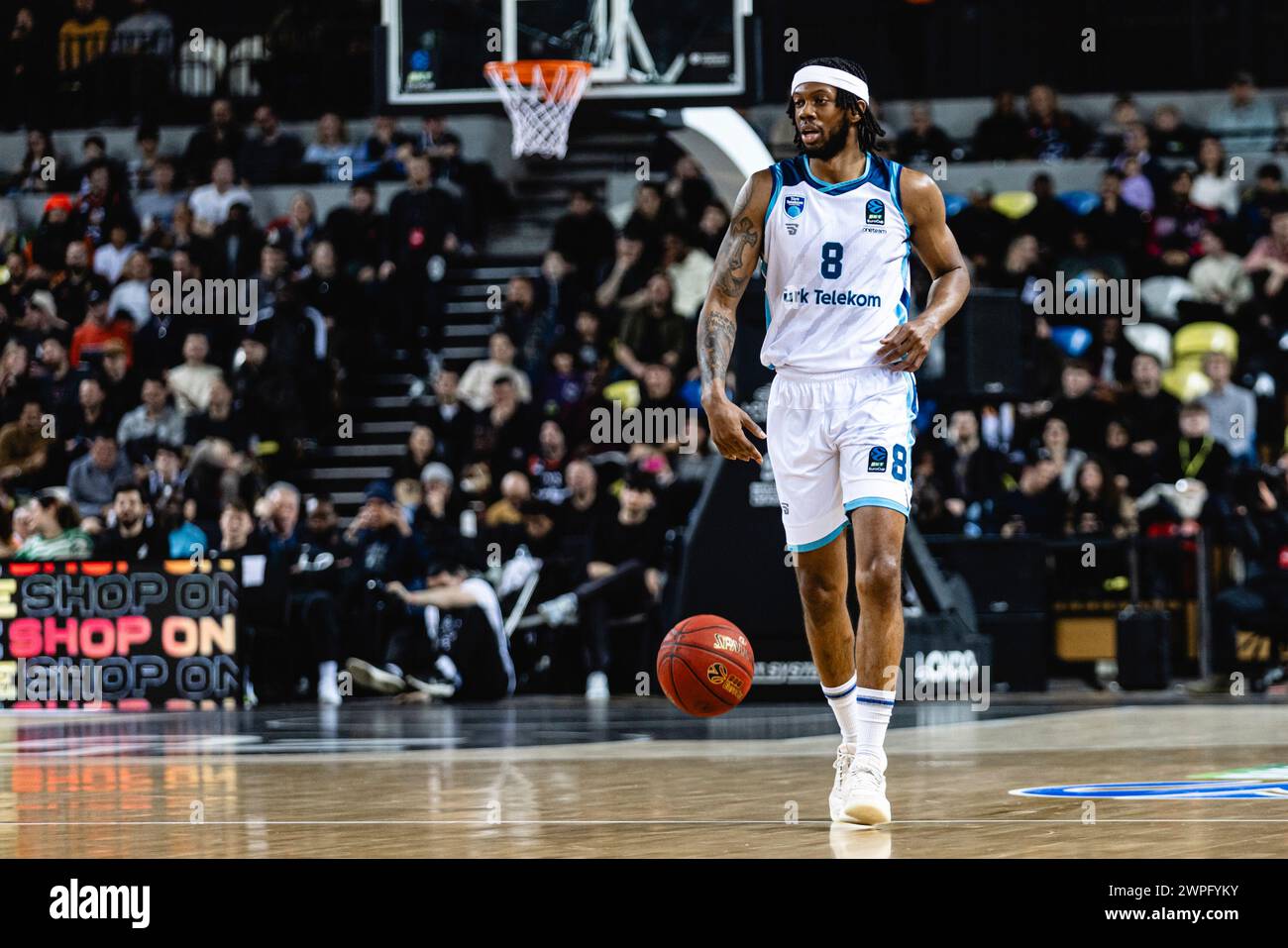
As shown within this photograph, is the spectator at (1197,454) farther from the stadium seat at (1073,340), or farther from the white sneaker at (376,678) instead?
the white sneaker at (376,678)

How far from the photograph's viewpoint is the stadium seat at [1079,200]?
19.4m

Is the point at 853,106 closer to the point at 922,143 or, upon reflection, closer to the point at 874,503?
the point at 874,503

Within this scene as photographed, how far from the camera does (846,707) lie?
7156 mm

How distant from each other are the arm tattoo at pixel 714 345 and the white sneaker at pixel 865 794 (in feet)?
4.20

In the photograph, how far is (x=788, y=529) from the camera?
23.7ft

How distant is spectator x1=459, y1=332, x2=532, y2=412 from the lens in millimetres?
17953

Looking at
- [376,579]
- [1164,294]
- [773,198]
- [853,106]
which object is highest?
[1164,294]

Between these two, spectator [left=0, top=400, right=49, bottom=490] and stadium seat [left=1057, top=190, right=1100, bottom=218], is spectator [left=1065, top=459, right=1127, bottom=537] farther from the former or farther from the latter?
spectator [left=0, top=400, right=49, bottom=490]

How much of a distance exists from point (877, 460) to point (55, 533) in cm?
1007

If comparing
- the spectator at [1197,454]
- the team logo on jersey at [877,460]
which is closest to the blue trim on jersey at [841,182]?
the team logo on jersey at [877,460]

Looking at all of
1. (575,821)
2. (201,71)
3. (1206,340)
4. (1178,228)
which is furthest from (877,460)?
(201,71)

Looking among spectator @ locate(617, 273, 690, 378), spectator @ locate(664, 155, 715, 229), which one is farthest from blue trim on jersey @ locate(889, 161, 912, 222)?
spectator @ locate(664, 155, 715, 229)

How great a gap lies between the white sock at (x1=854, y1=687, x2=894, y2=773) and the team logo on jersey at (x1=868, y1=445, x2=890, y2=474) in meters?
0.69
